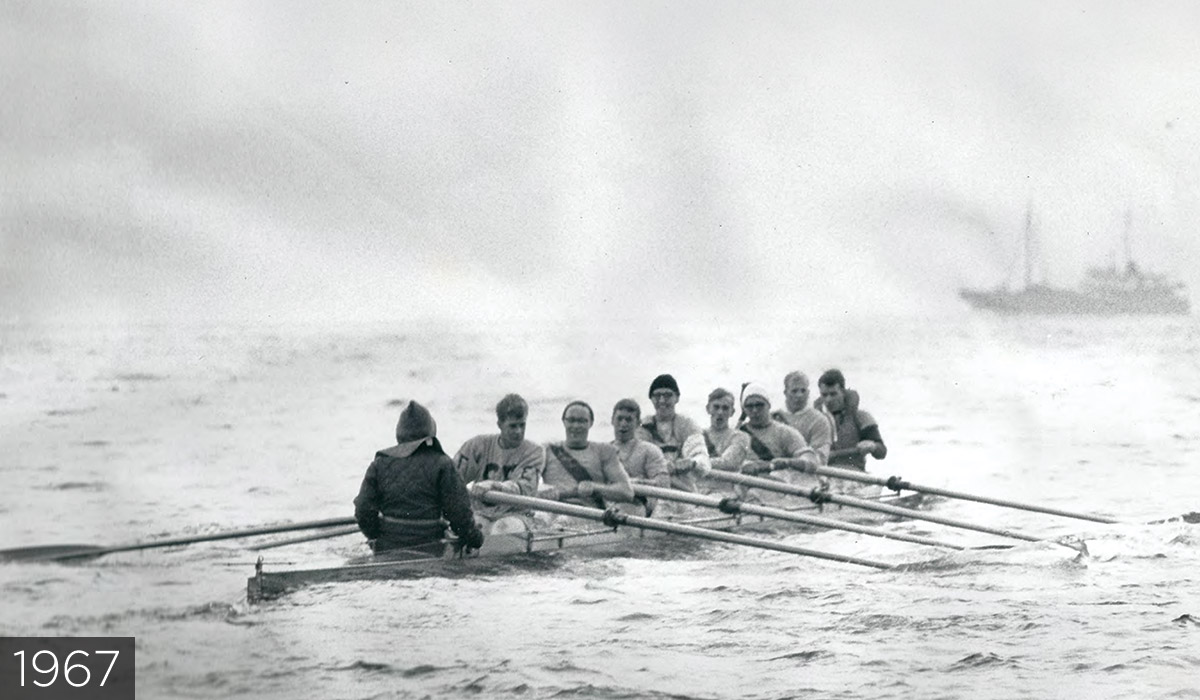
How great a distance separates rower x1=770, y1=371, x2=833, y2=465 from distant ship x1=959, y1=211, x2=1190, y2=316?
616cm

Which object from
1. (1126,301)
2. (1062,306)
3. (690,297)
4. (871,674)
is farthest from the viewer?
(1062,306)

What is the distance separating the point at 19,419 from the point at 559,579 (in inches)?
297

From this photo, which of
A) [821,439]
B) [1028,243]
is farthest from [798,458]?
[1028,243]

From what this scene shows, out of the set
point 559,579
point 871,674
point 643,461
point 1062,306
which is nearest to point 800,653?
point 871,674

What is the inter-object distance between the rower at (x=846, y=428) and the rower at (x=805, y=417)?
246 millimetres

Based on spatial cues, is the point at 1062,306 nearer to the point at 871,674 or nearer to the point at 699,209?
the point at 699,209

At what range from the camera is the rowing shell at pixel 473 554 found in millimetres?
6996

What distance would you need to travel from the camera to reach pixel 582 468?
849cm

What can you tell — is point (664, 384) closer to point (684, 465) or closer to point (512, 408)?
point (684, 465)

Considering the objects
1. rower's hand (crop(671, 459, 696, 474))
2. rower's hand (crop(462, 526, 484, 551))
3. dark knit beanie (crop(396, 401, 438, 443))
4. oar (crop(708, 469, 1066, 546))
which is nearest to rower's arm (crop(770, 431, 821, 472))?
oar (crop(708, 469, 1066, 546))

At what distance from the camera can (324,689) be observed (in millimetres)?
5906

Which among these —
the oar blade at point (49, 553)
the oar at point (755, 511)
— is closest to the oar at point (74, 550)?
the oar blade at point (49, 553)

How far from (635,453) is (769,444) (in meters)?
1.30

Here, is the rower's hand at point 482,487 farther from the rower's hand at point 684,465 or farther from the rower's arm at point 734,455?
the rower's arm at point 734,455
